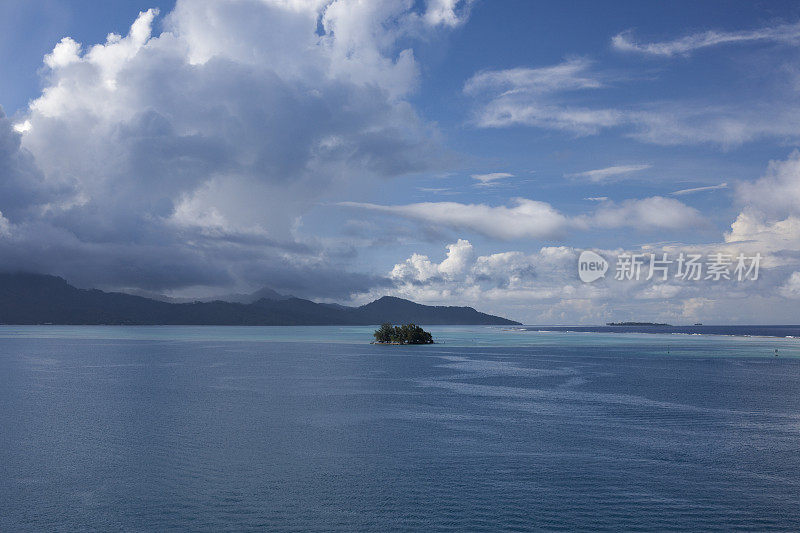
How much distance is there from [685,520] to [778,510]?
6793 millimetres

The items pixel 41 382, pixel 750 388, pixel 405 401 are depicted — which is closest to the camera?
pixel 405 401

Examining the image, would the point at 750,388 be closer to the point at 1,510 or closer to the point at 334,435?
the point at 334,435

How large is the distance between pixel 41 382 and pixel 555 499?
99901 millimetres

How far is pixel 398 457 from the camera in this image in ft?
160

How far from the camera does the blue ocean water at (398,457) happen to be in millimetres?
35219

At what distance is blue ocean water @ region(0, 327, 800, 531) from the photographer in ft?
116

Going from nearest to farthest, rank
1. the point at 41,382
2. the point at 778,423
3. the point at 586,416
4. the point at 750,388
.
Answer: the point at 778,423 < the point at 586,416 < the point at 750,388 < the point at 41,382

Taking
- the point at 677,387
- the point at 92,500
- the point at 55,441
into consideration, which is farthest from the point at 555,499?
the point at 677,387

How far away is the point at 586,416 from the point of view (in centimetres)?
6881

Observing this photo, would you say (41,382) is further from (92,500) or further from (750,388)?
(750,388)

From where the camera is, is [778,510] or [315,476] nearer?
[778,510]

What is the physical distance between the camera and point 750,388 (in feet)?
316

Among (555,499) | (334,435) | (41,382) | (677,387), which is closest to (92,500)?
(334,435)

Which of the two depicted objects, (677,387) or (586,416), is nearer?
(586,416)
